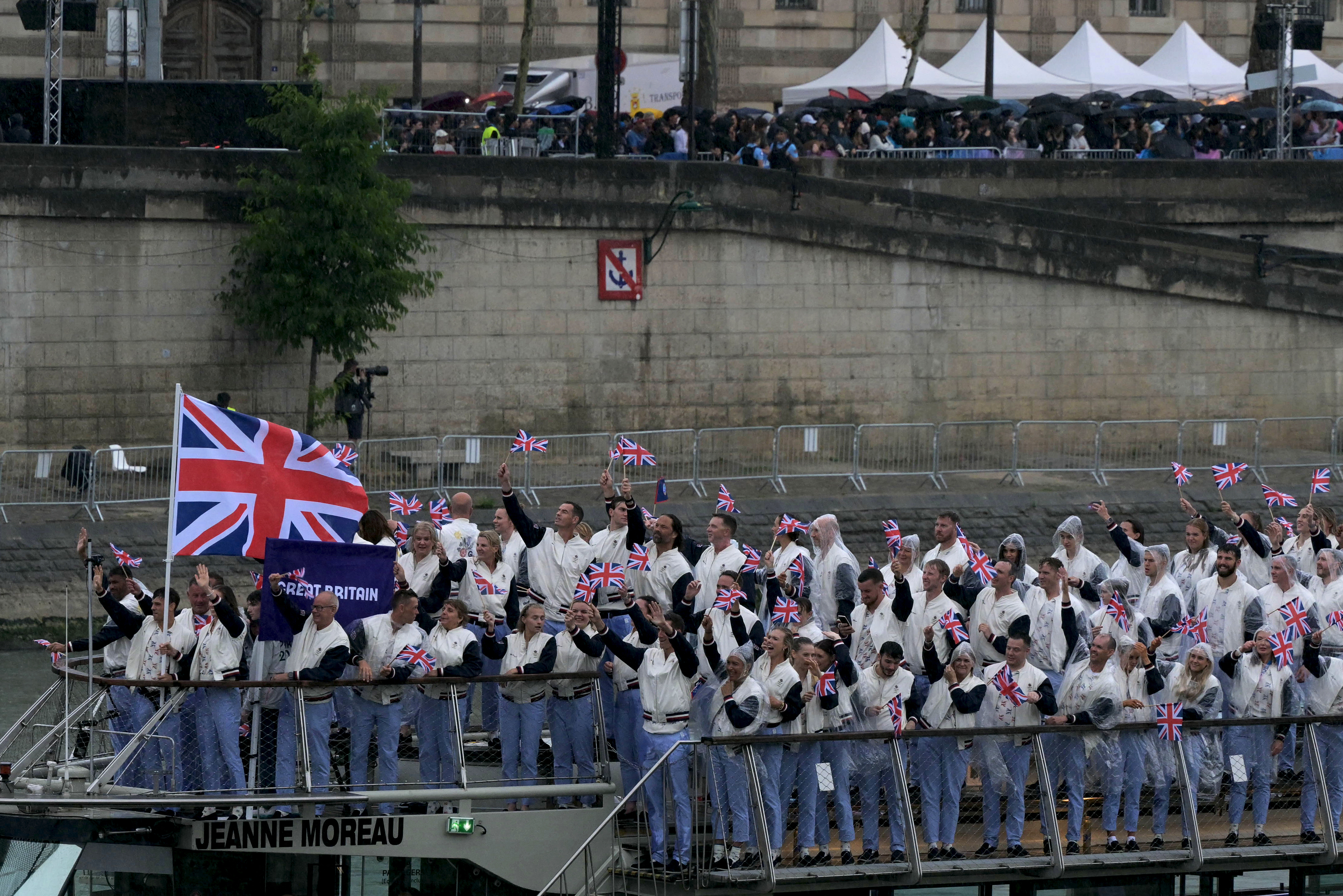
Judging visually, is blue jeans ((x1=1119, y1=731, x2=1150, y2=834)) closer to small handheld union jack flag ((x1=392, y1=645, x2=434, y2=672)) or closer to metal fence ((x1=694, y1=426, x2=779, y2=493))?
small handheld union jack flag ((x1=392, y1=645, x2=434, y2=672))

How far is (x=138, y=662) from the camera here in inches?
556

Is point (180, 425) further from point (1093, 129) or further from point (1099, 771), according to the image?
point (1093, 129)

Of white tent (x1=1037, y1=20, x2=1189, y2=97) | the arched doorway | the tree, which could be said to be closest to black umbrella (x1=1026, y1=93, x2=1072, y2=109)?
white tent (x1=1037, y1=20, x2=1189, y2=97)

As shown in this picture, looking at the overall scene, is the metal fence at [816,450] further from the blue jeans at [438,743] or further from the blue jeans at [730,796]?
the blue jeans at [730,796]

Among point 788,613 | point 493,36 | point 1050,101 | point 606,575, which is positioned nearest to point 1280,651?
point 788,613

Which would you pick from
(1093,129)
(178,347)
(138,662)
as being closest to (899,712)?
(138,662)

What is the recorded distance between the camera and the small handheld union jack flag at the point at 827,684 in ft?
43.9

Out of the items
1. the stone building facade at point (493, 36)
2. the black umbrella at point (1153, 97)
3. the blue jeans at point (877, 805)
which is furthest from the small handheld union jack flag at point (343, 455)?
the stone building facade at point (493, 36)

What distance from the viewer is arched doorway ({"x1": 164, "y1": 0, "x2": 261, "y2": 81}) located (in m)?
44.0

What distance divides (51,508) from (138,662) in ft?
39.5

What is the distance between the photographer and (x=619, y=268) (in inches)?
1254

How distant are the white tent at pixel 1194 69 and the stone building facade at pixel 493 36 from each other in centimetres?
356

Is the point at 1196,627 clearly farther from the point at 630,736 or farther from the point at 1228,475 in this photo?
the point at 1228,475

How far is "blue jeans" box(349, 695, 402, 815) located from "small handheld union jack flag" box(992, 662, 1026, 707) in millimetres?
3750
